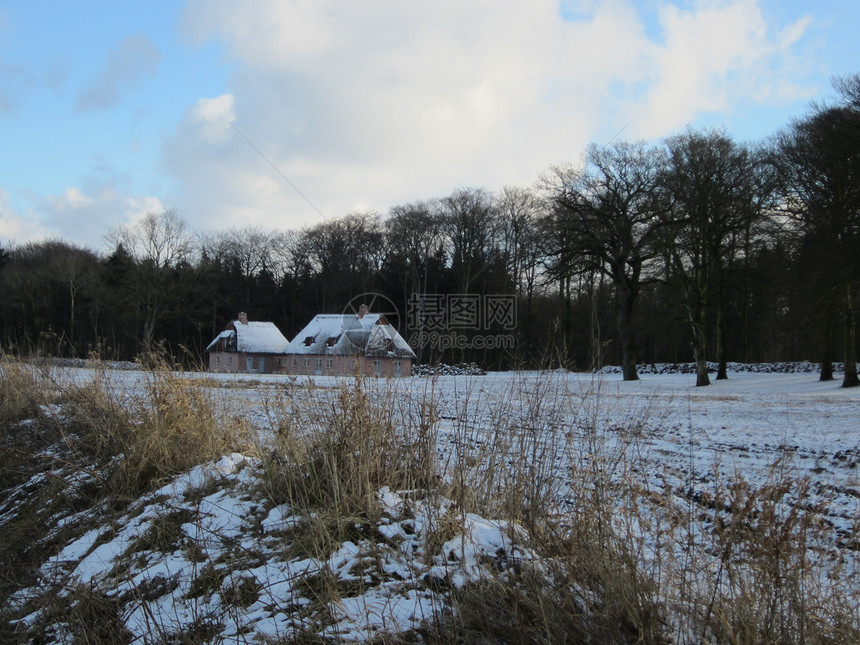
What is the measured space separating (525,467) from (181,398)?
4035mm

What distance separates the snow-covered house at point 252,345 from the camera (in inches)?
1715

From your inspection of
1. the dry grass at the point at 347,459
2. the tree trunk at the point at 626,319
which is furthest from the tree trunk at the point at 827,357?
the dry grass at the point at 347,459

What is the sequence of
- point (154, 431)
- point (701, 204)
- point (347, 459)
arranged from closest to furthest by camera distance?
1. point (347, 459)
2. point (154, 431)
3. point (701, 204)

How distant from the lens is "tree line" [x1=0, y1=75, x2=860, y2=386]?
1933 centimetres

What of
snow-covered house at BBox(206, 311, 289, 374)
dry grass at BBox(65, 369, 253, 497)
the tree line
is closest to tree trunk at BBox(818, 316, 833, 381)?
the tree line

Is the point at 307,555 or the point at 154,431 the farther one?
the point at 154,431

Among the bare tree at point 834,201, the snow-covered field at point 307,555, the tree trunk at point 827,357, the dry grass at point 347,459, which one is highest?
the bare tree at point 834,201

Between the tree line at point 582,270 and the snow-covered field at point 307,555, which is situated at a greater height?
the tree line at point 582,270

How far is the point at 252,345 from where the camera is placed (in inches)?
1769

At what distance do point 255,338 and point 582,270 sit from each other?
28.0 meters

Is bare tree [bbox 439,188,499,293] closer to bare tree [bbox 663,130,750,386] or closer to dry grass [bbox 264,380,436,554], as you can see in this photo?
bare tree [bbox 663,130,750,386]

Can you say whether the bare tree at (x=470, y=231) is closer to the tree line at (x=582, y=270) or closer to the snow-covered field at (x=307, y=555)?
the tree line at (x=582, y=270)

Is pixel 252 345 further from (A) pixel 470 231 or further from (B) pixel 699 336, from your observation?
(B) pixel 699 336

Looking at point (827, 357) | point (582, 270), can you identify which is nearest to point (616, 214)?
point (582, 270)
